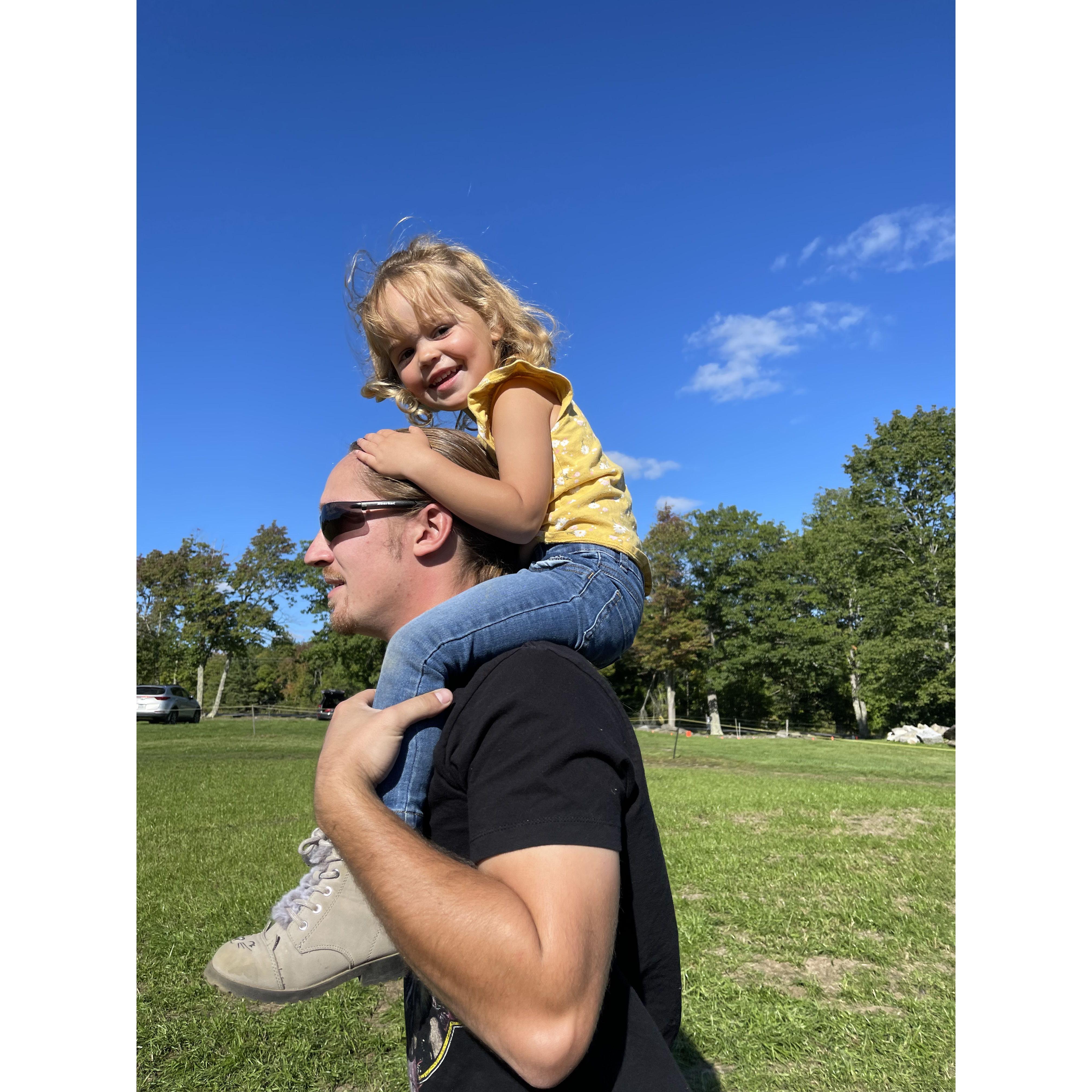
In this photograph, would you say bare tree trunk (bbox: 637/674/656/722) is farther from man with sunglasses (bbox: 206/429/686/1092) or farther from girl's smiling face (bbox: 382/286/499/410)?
man with sunglasses (bbox: 206/429/686/1092)

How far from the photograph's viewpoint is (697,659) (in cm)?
4662

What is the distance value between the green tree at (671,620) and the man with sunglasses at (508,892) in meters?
41.3

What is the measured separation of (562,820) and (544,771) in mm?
73

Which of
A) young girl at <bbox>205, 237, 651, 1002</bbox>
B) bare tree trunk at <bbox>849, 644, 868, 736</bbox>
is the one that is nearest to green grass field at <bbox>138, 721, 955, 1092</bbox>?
young girl at <bbox>205, 237, 651, 1002</bbox>

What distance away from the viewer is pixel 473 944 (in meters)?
1.07

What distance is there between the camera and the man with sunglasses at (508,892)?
3.52 ft

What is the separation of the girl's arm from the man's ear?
33mm

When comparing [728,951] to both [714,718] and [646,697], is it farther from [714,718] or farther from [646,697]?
[714,718]

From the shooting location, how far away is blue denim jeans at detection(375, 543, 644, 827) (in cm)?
150
